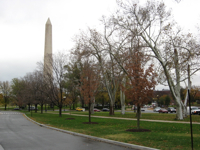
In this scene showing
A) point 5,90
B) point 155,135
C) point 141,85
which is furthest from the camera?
point 5,90

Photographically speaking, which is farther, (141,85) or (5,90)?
(5,90)

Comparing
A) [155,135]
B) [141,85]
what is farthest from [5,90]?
[155,135]

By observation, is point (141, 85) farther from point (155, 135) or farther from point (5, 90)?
point (5, 90)

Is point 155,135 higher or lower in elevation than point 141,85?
lower

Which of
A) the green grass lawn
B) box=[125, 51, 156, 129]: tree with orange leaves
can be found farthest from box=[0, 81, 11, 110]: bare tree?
box=[125, 51, 156, 129]: tree with orange leaves

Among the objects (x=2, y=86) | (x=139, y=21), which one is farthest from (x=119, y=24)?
(x=2, y=86)

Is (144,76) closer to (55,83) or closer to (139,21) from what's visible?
(139,21)

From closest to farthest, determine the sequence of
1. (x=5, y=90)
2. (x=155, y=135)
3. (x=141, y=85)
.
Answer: (x=155, y=135) → (x=141, y=85) → (x=5, y=90)

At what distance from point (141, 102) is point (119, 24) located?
45.4ft

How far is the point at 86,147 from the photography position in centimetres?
924

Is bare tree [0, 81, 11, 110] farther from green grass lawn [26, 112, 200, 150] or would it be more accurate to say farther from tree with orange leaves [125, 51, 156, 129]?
tree with orange leaves [125, 51, 156, 129]

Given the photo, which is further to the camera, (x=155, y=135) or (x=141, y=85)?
(x=141, y=85)

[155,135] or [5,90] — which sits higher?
[5,90]

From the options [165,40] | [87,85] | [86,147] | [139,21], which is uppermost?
[139,21]
